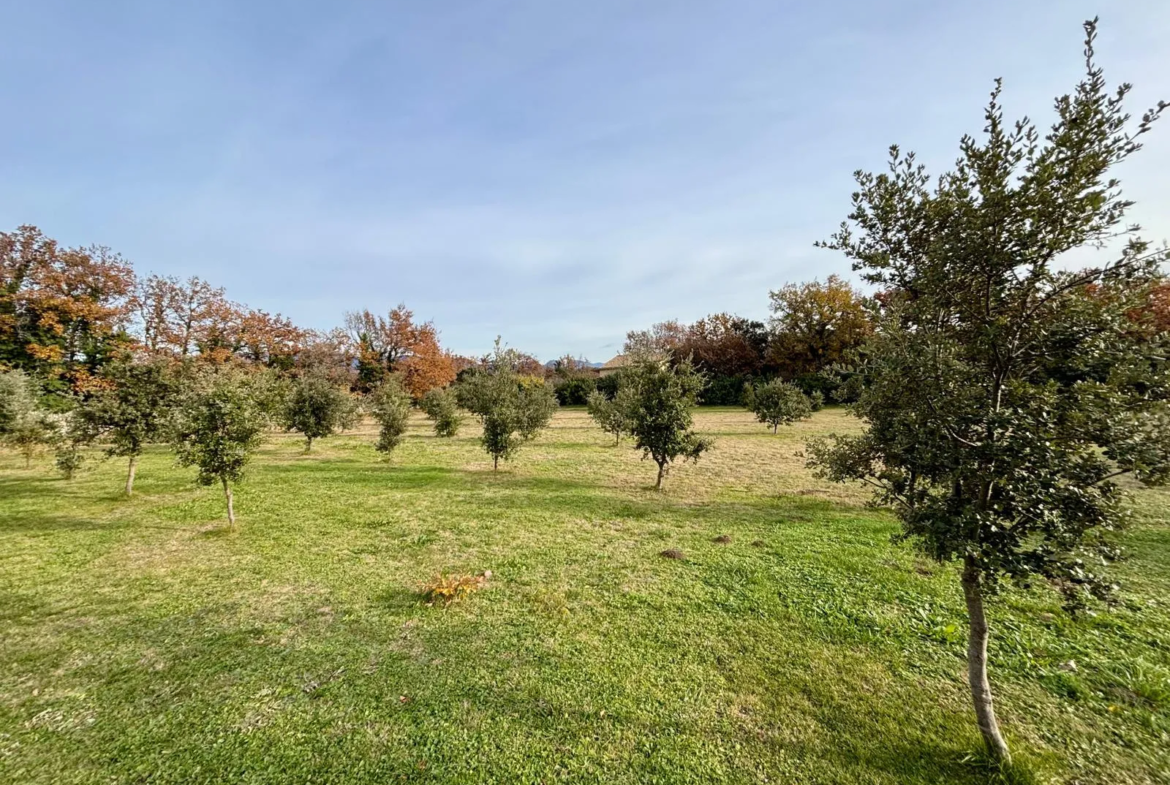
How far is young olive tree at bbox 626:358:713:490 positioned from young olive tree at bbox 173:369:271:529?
9.43 metres

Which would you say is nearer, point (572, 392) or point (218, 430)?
point (218, 430)

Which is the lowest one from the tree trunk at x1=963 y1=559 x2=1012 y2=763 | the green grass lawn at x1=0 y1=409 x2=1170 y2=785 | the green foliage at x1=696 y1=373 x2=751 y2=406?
the green grass lawn at x1=0 y1=409 x2=1170 y2=785

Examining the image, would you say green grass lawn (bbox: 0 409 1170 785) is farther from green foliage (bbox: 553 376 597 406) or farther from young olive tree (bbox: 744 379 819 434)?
green foliage (bbox: 553 376 597 406)

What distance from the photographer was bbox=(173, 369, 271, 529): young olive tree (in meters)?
8.71

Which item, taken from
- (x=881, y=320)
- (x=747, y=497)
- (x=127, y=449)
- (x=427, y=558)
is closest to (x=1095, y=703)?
(x=881, y=320)

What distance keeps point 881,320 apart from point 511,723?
16.4 feet

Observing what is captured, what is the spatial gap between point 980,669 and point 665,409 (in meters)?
9.10

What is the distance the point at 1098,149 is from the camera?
→ 9.68ft

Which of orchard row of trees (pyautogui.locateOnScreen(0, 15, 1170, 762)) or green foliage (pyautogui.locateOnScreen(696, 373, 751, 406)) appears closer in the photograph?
orchard row of trees (pyautogui.locateOnScreen(0, 15, 1170, 762))

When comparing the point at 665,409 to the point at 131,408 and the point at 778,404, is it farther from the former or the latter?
the point at 778,404

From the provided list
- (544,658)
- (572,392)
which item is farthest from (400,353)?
(544,658)

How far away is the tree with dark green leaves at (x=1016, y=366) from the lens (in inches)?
114

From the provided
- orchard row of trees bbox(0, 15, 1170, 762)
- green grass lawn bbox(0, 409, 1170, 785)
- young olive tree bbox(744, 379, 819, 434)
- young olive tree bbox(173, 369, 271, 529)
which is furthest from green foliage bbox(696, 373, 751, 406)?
orchard row of trees bbox(0, 15, 1170, 762)

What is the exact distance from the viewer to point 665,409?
12.5 m
